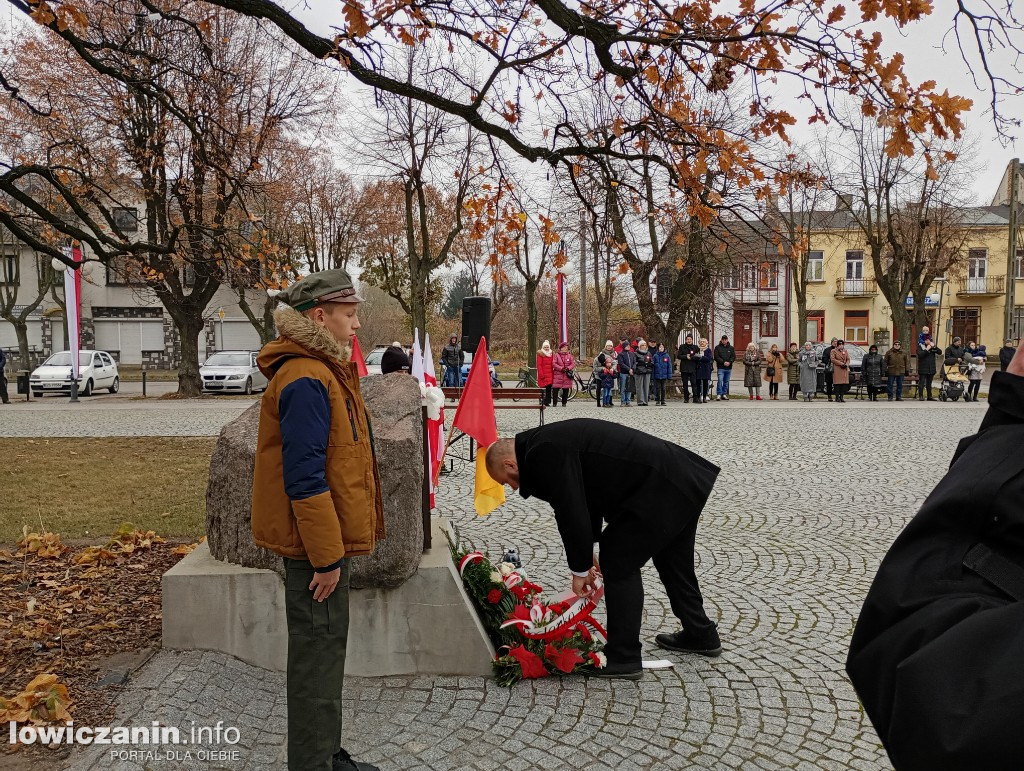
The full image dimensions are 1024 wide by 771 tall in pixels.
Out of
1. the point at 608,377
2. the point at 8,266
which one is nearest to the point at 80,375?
the point at 608,377

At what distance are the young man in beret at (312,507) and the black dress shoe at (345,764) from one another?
0.12 meters

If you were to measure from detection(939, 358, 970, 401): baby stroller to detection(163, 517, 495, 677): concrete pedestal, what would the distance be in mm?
22535

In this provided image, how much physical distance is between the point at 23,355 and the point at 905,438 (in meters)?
36.7

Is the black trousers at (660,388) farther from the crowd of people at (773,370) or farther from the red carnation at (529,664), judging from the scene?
the red carnation at (529,664)

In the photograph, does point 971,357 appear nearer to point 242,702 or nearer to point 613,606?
point 613,606

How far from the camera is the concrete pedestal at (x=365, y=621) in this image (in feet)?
13.3

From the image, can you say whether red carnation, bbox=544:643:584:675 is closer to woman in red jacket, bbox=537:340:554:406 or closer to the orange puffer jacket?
the orange puffer jacket

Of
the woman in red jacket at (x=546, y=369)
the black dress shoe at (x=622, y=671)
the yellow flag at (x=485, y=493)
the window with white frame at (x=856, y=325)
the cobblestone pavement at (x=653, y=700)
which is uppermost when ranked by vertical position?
the window with white frame at (x=856, y=325)

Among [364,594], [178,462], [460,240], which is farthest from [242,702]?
[460,240]

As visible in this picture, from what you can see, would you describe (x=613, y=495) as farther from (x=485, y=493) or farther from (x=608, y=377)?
(x=608, y=377)

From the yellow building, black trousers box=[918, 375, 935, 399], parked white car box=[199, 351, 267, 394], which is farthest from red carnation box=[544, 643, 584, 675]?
the yellow building

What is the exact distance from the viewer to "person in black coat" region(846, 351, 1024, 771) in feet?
3.44

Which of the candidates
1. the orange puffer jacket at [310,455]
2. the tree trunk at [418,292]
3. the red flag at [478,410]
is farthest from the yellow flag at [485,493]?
the tree trunk at [418,292]

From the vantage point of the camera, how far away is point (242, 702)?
373cm
